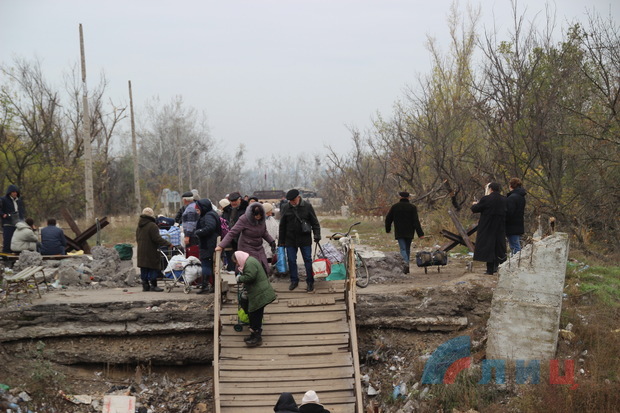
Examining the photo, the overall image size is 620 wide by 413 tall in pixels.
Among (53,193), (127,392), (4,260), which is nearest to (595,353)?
(127,392)

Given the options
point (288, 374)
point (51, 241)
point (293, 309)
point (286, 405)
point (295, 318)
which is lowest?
point (288, 374)

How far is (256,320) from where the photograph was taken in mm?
9312

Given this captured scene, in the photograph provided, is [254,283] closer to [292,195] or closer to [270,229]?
[292,195]

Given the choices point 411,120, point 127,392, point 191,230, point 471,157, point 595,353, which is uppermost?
point 411,120

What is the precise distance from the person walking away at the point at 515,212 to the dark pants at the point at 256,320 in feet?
17.5

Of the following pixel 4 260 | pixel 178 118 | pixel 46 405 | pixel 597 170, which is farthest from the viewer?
pixel 178 118

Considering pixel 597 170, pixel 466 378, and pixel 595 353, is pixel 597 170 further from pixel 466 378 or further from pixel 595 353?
pixel 466 378

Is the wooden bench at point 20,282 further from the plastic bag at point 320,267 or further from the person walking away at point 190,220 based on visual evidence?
the plastic bag at point 320,267

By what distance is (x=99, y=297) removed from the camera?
11594mm

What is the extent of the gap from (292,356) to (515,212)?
536 centimetres

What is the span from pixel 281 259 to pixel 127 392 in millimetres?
3659

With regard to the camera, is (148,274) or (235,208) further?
(148,274)

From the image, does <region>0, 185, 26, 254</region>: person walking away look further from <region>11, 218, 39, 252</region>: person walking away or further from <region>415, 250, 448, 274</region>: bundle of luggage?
<region>415, 250, 448, 274</region>: bundle of luggage

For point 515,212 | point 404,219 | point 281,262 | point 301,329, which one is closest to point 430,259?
point 404,219
